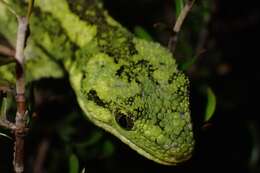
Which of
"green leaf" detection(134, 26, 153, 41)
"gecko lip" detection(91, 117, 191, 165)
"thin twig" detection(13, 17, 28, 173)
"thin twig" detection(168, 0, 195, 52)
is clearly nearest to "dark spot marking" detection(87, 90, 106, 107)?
"gecko lip" detection(91, 117, 191, 165)

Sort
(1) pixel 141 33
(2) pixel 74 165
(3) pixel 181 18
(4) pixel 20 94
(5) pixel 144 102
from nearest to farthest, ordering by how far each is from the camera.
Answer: (4) pixel 20 94 → (2) pixel 74 165 → (3) pixel 181 18 → (5) pixel 144 102 → (1) pixel 141 33

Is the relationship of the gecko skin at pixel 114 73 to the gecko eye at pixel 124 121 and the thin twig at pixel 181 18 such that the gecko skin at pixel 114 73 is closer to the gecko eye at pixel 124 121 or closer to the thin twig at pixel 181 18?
the gecko eye at pixel 124 121

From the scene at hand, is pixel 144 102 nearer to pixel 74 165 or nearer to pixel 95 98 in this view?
pixel 95 98

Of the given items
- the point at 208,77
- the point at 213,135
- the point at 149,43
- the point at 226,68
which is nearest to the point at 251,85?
the point at 226,68

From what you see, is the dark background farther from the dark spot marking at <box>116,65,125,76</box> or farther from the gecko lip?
the dark spot marking at <box>116,65,125,76</box>

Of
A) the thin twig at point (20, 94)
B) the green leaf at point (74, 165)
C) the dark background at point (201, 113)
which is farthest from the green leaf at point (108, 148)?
the thin twig at point (20, 94)

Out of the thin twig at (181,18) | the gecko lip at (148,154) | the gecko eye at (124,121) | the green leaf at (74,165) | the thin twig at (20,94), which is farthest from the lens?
the gecko eye at (124,121)

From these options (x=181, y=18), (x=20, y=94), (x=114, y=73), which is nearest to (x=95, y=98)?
(x=114, y=73)

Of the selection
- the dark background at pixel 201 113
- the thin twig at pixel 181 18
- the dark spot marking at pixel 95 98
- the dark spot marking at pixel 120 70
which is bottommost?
the dark background at pixel 201 113
